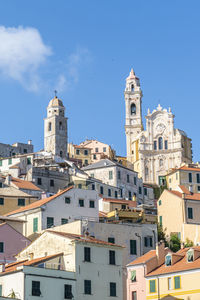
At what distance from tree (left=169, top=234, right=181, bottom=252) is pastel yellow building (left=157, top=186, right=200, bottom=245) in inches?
31.4

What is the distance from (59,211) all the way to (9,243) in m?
9.69

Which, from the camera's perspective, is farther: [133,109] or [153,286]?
[133,109]

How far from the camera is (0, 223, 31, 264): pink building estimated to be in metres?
64.1

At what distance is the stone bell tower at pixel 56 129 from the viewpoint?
137m

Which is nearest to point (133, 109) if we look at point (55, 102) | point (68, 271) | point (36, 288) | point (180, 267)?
point (55, 102)

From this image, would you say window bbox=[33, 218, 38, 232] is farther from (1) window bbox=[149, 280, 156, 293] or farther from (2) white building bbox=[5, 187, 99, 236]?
(1) window bbox=[149, 280, 156, 293]

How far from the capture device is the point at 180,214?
85688 millimetres

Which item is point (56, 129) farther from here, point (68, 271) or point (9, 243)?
point (68, 271)

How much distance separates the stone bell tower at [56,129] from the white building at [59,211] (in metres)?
60.1

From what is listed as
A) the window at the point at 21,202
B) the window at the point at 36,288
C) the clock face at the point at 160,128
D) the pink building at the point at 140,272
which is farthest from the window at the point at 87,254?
the clock face at the point at 160,128

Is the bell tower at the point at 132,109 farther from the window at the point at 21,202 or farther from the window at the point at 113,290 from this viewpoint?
the window at the point at 113,290

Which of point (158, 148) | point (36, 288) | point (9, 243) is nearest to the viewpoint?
point (36, 288)

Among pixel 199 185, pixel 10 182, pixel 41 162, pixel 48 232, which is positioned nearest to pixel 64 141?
pixel 41 162

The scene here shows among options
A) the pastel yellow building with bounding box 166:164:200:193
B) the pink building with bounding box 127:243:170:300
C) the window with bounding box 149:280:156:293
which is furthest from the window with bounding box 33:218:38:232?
the pastel yellow building with bounding box 166:164:200:193
